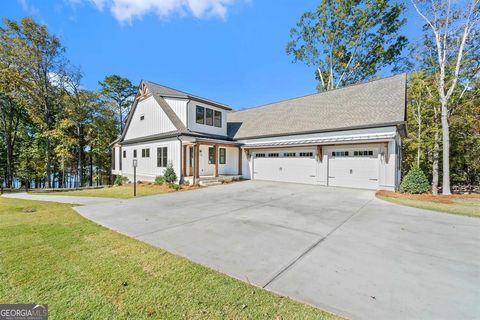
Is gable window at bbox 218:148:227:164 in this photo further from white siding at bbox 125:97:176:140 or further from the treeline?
the treeline

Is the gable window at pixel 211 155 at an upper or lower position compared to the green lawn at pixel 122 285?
upper

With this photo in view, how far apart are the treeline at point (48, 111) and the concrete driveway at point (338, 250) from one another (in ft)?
63.9

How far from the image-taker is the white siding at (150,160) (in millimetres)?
13883

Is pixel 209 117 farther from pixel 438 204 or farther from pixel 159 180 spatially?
pixel 438 204

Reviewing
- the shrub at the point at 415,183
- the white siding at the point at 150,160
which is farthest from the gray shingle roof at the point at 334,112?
the white siding at the point at 150,160

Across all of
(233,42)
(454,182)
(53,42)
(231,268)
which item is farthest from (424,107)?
(53,42)

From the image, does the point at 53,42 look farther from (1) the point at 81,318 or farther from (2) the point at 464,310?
(2) the point at 464,310

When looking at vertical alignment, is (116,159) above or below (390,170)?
above

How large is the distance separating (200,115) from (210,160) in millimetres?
3378

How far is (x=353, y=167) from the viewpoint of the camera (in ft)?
39.2

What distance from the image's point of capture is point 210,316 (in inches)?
82.1

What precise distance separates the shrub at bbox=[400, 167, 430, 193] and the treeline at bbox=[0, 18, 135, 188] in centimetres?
2697

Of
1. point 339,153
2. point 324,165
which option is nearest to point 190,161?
point 324,165

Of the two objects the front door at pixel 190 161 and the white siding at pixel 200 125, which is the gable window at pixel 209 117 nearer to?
the white siding at pixel 200 125
